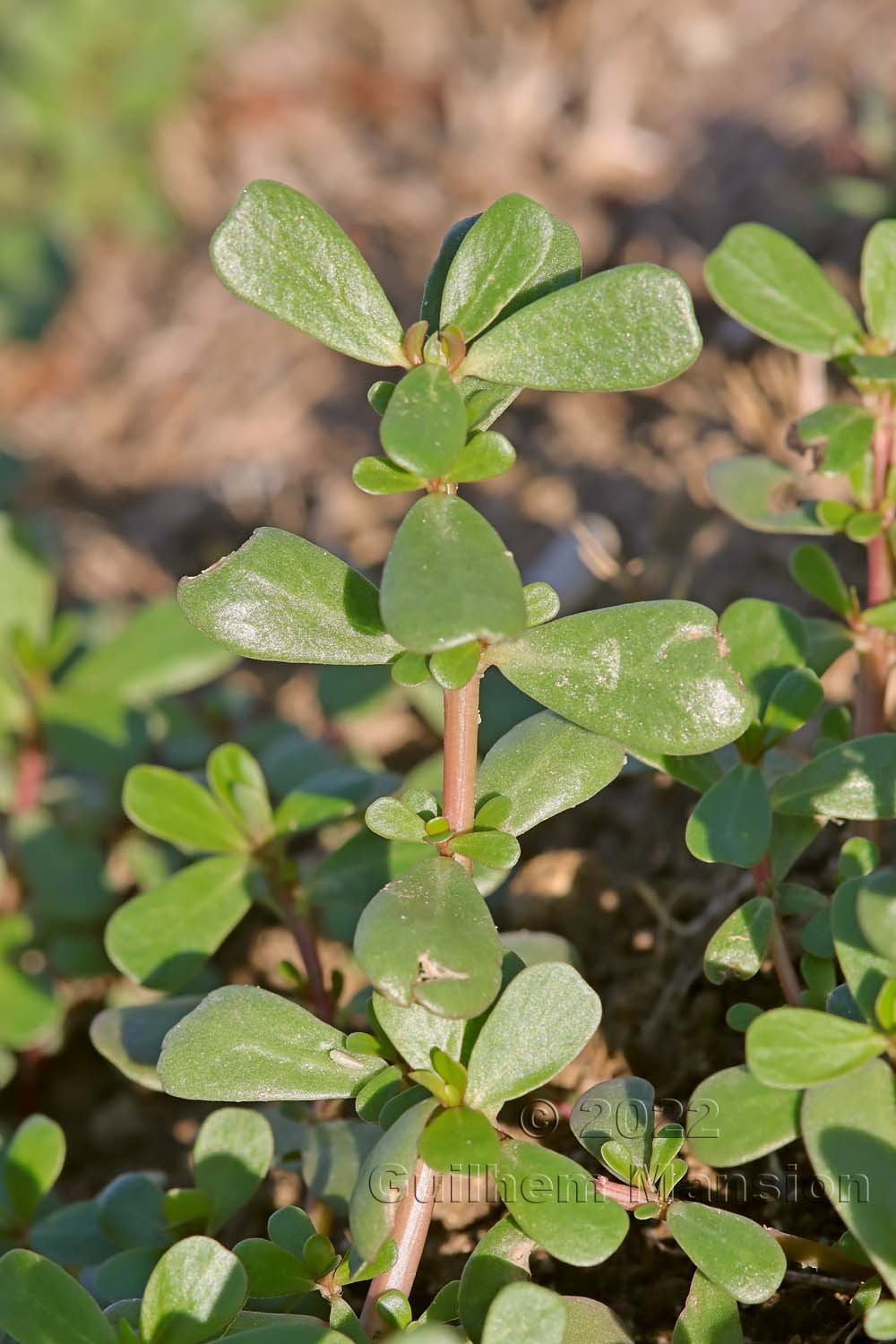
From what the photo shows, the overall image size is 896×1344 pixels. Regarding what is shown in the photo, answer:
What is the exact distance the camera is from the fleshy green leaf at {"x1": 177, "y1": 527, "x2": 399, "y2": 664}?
3.02ft

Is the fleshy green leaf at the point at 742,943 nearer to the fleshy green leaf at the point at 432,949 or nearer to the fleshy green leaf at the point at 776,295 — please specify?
the fleshy green leaf at the point at 432,949

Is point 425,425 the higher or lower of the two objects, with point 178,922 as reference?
higher

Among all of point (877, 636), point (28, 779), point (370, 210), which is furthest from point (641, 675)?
A: point (370, 210)

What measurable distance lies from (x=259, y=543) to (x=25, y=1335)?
58cm

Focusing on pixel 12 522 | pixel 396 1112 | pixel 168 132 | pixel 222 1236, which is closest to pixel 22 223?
pixel 168 132

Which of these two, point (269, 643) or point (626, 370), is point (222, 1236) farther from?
point (626, 370)

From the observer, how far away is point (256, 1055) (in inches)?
37.1

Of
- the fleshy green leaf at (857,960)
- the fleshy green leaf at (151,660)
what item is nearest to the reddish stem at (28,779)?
the fleshy green leaf at (151,660)

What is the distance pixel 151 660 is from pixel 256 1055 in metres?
0.94

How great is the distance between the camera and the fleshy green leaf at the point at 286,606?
92 centimetres

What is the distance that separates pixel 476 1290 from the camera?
922 millimetres

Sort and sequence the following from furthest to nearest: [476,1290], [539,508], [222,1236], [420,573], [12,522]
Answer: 1. [539,508]
2. [12,522]
3. [222,1236]
4. [476,1290]
5. [420,573]

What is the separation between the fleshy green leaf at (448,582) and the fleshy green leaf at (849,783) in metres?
0.31

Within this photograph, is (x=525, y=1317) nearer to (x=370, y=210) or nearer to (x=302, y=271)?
(x=302, y=271)
